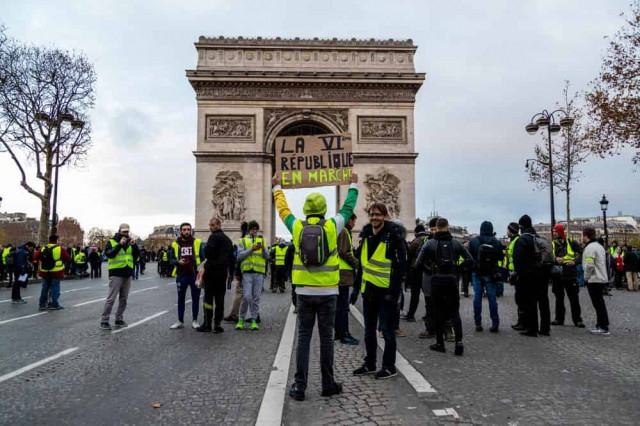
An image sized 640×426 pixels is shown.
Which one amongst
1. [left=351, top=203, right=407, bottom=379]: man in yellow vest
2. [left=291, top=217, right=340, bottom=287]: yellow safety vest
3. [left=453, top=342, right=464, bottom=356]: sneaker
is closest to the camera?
[left=291, top=217, right=340, bottom=287]: yellow safety vest

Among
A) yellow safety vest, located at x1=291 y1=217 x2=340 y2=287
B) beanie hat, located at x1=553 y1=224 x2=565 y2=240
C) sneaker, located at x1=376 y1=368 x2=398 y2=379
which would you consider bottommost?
sneaker, located at x1=376 y1=368 x2=398 y2=379

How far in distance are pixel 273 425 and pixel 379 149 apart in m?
26.2

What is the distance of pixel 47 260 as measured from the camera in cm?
1041

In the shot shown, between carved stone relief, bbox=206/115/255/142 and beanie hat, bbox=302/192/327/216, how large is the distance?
25.0 m

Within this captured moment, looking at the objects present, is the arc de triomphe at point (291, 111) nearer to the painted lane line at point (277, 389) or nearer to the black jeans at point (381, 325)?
the painted lane line at point (277, 389)

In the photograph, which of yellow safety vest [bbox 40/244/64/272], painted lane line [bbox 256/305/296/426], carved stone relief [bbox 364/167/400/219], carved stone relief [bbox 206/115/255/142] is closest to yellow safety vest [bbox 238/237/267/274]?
painted lane line [bbox 256/305/296/426]

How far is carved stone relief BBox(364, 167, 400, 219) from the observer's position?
2797cm

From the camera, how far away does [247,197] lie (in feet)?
91.5

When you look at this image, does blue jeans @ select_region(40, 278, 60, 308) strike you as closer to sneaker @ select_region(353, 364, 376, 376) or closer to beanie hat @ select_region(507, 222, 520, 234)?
sneaker @ select_region(353, 364, 376, 376)

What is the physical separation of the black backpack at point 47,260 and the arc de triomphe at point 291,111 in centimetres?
1712

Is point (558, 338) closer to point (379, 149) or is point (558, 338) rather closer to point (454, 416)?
point (454, 416)

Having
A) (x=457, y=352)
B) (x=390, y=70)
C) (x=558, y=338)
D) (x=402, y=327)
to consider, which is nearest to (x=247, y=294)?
(x=402, y=327)

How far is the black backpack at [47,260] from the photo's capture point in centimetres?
1037

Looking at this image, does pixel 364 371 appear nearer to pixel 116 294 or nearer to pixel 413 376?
pixel 413 376
